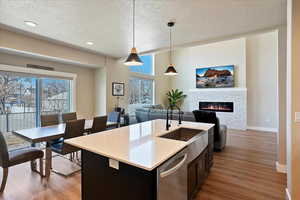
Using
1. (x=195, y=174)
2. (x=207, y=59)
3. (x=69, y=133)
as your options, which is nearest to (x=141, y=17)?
(x=69, y=133)

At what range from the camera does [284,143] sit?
2.70 metres

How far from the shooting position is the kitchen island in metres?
1.23

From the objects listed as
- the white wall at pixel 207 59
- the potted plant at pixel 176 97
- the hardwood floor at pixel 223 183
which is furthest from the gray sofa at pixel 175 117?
the white wall at pixel 207 59

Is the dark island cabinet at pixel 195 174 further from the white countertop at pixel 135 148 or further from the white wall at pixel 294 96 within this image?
the white wall at pixel 294 96

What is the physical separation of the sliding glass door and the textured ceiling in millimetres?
1400

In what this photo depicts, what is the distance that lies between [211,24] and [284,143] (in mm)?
2509

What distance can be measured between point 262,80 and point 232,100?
4.19 feet

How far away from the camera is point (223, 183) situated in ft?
7.89

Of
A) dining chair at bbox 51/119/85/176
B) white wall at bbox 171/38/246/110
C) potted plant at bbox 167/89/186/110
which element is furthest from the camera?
potted plant at bbox 167/89/186/110

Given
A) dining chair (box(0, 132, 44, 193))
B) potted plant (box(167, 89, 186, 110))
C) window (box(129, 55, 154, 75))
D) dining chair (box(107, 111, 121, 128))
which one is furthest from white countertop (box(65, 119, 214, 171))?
potted plant (box(167, 89, 186, 110))

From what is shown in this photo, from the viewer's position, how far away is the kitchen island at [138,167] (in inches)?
48.3

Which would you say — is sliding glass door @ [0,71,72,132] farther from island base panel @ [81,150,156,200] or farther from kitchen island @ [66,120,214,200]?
island base panel @ [81,150,156,200]

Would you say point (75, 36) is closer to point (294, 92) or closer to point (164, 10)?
point (164, 10)

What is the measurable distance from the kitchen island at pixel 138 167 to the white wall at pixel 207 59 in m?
5.57
